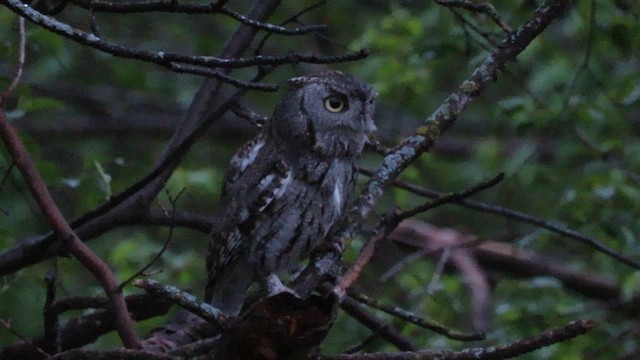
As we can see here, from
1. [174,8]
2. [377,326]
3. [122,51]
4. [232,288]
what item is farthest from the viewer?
[232,288]

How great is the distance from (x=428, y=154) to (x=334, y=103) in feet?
5.86

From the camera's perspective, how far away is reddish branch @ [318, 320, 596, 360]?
2189 mm

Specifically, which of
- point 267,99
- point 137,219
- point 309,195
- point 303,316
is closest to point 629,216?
point 309,195

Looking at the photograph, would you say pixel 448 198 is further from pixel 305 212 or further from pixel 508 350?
pixel 305 212

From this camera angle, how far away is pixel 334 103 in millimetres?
4094

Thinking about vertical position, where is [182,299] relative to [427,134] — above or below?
below

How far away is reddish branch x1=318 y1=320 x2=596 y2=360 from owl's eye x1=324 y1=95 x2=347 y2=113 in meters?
1.71

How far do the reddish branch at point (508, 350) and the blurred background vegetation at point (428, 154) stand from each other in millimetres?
1342

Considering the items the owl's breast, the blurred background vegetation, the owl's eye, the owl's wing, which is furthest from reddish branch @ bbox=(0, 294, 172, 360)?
the owl's eye

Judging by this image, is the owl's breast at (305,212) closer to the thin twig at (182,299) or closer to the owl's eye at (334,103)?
the owl's eye at (334,103)

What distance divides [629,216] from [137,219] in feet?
6.58

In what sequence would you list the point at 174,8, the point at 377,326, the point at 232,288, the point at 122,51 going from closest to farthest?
the point at 122,51, the point at 174,8, the point at 377,326, the point at 232,288

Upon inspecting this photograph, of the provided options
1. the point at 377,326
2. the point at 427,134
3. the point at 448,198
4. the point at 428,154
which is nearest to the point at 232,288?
the point at 377,326

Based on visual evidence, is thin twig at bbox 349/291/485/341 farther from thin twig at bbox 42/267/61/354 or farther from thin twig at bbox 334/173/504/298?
thin twig at bbox 42/267/61/354
